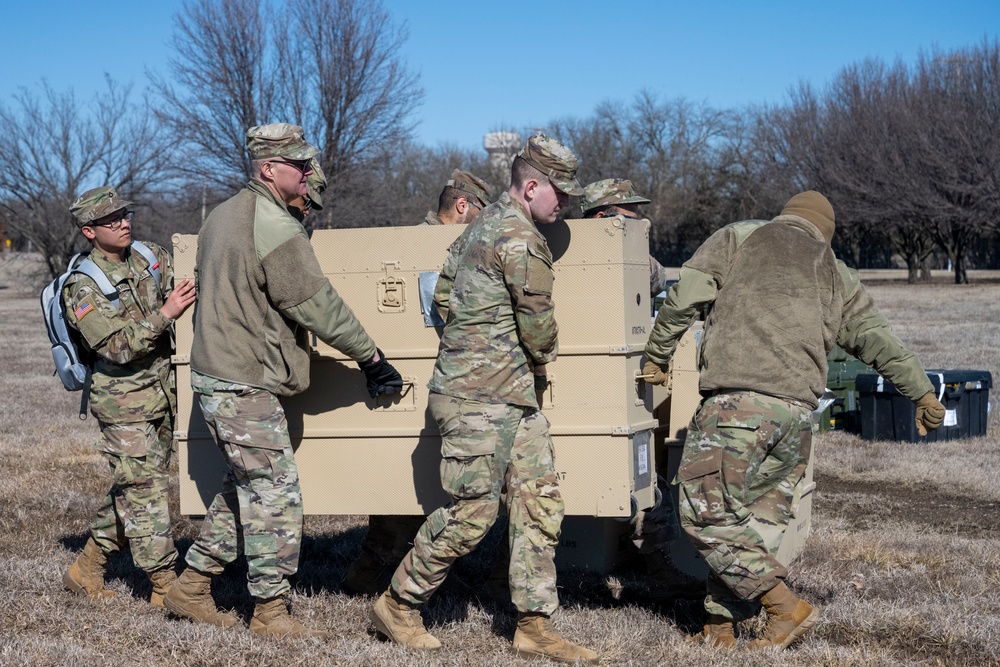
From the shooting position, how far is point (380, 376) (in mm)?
4715

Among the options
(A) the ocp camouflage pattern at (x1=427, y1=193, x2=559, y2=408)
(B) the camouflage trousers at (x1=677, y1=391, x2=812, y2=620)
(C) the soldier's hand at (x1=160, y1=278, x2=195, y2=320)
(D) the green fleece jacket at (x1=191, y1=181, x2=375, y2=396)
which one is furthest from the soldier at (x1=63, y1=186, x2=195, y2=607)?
(B) the camouflage trousers at (x1=677, y1=391, x2=812, y2=620)

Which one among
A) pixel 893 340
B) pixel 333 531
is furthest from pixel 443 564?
pixel 333 531

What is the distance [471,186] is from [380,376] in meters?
1.72

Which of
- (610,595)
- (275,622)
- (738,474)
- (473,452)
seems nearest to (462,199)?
(473,452)

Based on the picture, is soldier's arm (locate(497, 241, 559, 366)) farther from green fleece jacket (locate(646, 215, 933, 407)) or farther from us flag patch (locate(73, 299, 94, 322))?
us flag patch (locate(73, 299, 94, 322))

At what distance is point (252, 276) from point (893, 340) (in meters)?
2.73

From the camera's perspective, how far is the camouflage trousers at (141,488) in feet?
17.4

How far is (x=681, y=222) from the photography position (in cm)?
5750

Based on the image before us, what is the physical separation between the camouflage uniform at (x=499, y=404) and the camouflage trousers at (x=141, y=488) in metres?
1.45

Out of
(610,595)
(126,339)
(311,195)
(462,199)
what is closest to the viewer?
(311,195)

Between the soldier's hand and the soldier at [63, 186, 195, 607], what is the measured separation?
20 cm

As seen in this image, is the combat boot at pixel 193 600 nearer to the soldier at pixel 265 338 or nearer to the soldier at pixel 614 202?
the soldier at pixel 265 338

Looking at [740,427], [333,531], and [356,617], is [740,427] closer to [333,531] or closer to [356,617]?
[356,617]

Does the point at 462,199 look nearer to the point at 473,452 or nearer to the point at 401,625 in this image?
the point at 473,452
